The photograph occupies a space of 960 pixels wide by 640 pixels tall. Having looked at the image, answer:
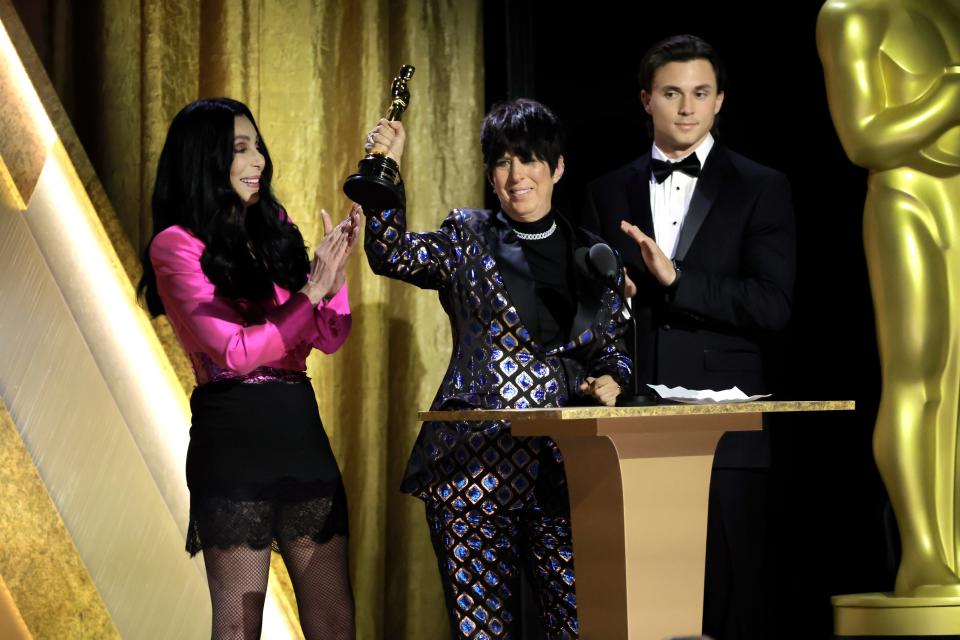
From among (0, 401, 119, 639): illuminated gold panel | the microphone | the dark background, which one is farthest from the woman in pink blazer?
the dark background

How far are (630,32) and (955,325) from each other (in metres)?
1.32

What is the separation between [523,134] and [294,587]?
109cm

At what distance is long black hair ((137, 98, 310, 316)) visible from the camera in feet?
8.58

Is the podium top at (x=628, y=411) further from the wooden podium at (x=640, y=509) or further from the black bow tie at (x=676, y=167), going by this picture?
the black bow tie at (x=676, y=167)

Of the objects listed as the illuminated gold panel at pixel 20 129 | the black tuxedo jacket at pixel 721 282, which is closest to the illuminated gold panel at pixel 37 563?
the illuminated gold panel at pixel 20 129

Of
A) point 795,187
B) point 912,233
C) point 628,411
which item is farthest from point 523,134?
point 795,187

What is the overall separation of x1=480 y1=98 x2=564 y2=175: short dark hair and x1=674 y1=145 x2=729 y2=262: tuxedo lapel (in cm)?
44

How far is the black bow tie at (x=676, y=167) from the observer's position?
3166mm

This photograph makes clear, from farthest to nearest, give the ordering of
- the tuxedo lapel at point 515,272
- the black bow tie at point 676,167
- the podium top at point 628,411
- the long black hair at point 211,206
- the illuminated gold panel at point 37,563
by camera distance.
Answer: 1. the black bow tie at point 676,167
2. the illuminated gold panel at point 37,563
3. the tuxedo lapel at point 515,272
4. the long black hair at point 211,206
5. the podium top at point 628,411

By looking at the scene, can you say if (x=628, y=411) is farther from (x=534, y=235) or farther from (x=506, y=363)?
(x=534, y=235)

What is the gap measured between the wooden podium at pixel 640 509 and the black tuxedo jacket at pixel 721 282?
64cm

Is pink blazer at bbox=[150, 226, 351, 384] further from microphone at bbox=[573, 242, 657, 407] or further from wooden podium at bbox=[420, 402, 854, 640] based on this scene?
microphone at bbox=[573, 242, 657, 407]

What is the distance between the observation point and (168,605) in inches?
131

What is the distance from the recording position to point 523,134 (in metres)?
2.80
